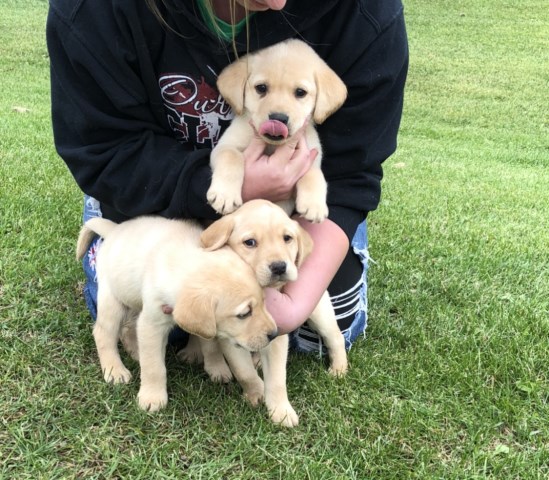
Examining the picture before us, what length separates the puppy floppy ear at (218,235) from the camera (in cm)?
216

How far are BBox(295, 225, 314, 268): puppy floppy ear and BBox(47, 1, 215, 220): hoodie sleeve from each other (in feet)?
1.27

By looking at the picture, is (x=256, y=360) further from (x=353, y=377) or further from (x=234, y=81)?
(x=234, y=81)

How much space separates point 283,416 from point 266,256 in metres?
0.66

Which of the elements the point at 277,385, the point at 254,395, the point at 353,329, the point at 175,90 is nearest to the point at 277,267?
the point at 277,385

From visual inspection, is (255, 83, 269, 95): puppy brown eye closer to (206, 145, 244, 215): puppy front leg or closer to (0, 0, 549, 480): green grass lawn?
(206, 145, 244, 215): puppy front leg

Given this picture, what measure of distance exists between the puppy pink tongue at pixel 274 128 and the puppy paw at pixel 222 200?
0.85 ft

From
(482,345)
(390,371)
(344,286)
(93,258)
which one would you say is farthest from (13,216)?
(482,345)

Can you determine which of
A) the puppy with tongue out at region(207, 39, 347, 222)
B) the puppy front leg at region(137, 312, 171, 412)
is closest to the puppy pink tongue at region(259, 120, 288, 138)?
the puppy with tongue out at region(207, 39, 347, 222)

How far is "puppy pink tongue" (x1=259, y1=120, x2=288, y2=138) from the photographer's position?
7.68 feet

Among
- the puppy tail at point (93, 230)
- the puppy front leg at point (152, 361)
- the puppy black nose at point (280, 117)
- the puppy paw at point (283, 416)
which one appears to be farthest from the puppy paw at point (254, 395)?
the puppy black nose at point (280, 117)

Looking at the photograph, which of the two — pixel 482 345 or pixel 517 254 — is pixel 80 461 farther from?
pixel 517 254

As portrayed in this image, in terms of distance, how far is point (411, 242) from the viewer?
427 cm

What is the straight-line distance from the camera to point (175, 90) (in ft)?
8.41

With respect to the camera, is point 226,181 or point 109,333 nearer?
point 226,181
